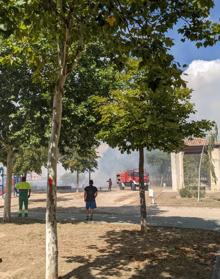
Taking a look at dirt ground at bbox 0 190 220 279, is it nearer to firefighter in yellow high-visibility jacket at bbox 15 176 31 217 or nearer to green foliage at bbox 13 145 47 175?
firefighter in yellow high-visibility jacket at bbox 15 176 31 217

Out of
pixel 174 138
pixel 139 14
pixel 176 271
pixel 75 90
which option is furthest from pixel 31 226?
pixel 139 14

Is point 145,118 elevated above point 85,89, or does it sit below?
below

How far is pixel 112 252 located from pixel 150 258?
45.4 inches

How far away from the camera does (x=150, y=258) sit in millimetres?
10180

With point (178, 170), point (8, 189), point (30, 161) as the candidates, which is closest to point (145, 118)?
point (8, 189)

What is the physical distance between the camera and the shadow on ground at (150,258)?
8.89 metres

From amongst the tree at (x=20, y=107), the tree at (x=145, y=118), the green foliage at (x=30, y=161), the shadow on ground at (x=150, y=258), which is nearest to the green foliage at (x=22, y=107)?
the tree at (x=20, y=107)

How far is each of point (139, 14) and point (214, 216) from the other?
14.2m

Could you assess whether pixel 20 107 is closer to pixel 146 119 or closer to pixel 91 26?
pixel 146 119

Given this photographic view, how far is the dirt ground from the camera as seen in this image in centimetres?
900

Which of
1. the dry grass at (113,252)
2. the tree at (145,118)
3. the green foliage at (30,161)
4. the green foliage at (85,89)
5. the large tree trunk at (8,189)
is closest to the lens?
the dry grass at (113,252)

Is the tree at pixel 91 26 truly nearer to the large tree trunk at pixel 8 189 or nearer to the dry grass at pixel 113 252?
the dry grass at pixel 113 252

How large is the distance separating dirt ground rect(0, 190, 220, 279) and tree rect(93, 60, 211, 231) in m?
2.79

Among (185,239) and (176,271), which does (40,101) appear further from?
(176,271)
